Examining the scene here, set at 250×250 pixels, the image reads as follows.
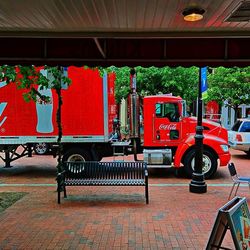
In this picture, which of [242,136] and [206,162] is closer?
[206,162]

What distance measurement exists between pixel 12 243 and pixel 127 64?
3458mm

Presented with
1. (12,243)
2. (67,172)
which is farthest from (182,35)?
(67,172)

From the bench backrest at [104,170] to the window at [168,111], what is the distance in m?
3.51

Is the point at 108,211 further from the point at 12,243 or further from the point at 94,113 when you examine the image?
the point at 94,113

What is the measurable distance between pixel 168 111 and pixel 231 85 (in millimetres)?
11775

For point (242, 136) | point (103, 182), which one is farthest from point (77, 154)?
point (242, 136)

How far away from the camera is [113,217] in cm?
722

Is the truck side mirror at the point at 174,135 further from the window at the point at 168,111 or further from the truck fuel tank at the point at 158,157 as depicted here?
the truck fuel tank at the point at 158,157

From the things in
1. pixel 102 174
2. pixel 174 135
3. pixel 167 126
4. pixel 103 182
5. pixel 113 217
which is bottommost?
pixel 113 217

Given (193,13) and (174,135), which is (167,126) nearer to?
(174,135)

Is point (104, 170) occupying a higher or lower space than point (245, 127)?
lower

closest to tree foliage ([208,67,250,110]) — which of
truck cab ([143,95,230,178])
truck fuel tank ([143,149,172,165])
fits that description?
truck cab ([143,95,230,178])

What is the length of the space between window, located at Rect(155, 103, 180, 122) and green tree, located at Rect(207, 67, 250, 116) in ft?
34.9

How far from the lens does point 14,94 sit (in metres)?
12.0
